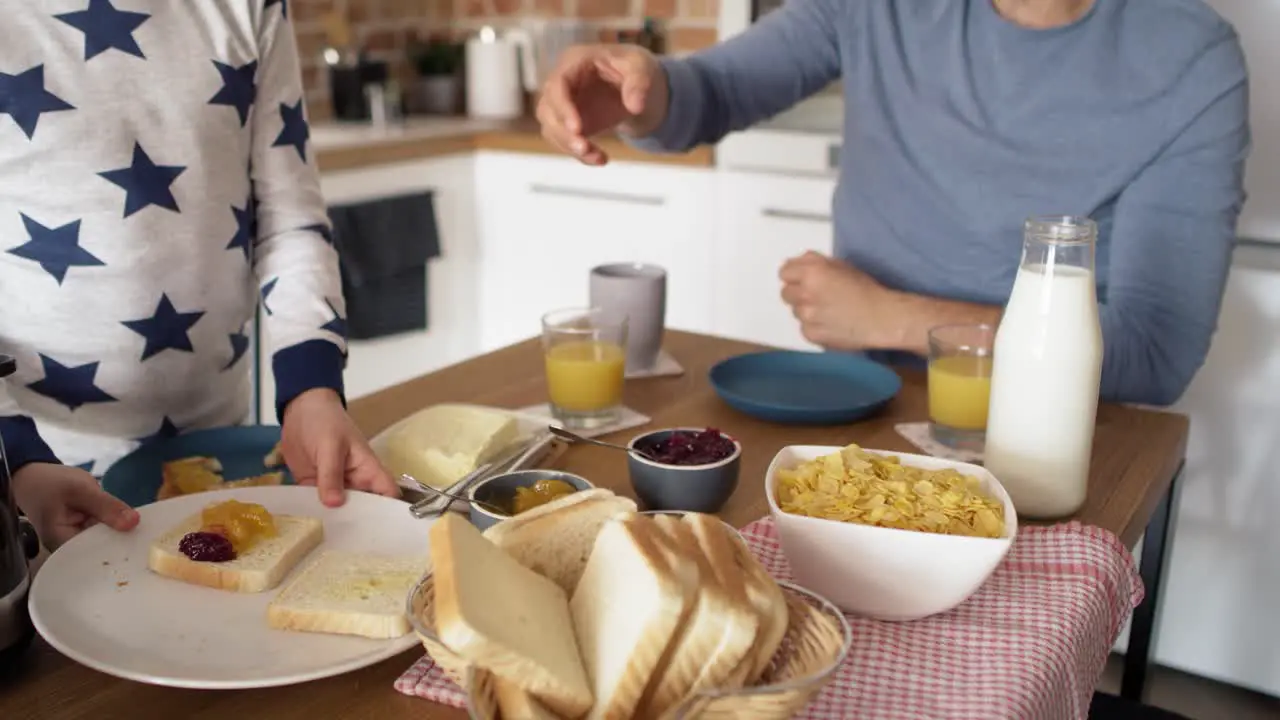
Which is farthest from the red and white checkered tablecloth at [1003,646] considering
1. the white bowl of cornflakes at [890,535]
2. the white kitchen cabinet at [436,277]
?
the white kitchen cabinet at [436,277]

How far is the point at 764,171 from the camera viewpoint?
2.57 metres

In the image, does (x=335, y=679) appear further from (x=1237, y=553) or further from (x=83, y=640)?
(x=1237, y=553)

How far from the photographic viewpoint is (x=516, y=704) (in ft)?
1.89

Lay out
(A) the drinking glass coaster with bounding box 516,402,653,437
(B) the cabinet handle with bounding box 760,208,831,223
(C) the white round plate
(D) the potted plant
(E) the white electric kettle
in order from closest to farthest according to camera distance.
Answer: (C) the white round plate, (A) the drinking glass coaster with bounding box 516,402,653,437, (B) the cabinet handle with bounding box 760,208,831,223, (E) the white electric kettle, (D) the potted plant

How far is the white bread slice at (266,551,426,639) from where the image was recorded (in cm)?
72

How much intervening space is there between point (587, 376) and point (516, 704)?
628 mm

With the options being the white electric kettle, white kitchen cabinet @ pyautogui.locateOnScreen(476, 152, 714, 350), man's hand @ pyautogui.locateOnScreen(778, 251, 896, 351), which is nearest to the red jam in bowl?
man's hand @ pyautogui.locateOnScreen(778, 251, 896, 351)

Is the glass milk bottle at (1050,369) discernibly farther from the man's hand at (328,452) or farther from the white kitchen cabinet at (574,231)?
the white kitchen cabinet at (574,231)

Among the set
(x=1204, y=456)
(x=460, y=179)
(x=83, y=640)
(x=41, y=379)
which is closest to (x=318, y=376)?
(x=41, y=379)

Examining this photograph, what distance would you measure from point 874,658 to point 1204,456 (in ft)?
4.82

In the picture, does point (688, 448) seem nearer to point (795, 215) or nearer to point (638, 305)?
point (638, 305)

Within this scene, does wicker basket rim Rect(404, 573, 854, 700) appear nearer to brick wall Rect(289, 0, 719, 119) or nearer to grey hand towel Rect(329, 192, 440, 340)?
grey hand towel Rect(329, 192, 440, 340)

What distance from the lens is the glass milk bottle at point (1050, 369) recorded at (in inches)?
36.6

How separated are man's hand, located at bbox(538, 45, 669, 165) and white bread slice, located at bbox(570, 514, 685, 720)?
2.09ft
